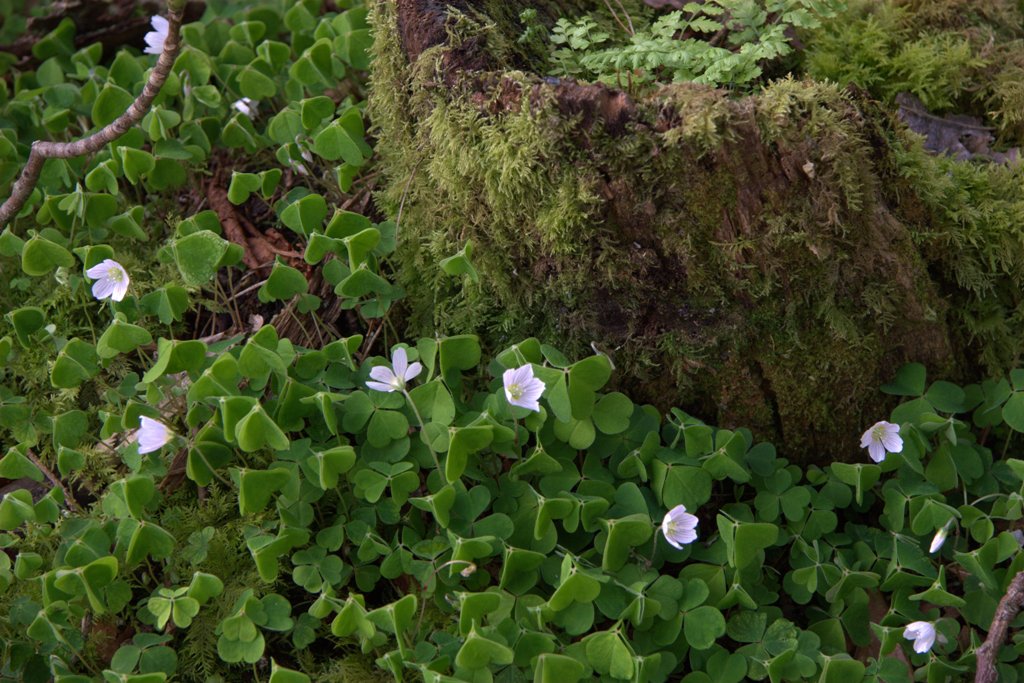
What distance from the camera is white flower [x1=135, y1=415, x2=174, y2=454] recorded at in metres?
2.33

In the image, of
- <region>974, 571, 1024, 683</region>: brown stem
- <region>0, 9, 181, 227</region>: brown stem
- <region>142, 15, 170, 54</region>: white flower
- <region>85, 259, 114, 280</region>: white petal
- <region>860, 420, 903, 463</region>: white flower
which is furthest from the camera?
<region>142, 15, 170, 54</region>: white flower

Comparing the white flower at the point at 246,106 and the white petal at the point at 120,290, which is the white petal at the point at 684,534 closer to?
the white petal at the point at 120,290

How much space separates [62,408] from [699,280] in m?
2.13

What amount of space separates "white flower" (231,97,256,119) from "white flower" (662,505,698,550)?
2.35m

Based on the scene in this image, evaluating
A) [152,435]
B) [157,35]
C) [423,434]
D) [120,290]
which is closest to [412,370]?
[423,434]

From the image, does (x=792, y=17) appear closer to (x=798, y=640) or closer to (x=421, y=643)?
(x=798, y=640)

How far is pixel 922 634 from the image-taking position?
7.36 ft

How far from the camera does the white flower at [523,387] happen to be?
2314mm

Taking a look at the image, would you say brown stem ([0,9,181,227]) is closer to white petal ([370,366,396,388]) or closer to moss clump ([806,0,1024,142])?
white petal ([370,366,396,388])


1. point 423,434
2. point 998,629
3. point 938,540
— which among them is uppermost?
point 423,434

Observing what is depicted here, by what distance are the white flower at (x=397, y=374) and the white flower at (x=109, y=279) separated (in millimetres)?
862

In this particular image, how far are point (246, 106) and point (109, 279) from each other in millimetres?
1127

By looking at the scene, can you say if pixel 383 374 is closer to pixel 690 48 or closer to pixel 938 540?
pixel 690 48

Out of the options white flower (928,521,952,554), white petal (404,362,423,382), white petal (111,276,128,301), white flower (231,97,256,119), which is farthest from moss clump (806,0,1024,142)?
white petal (111,276,128,301)
